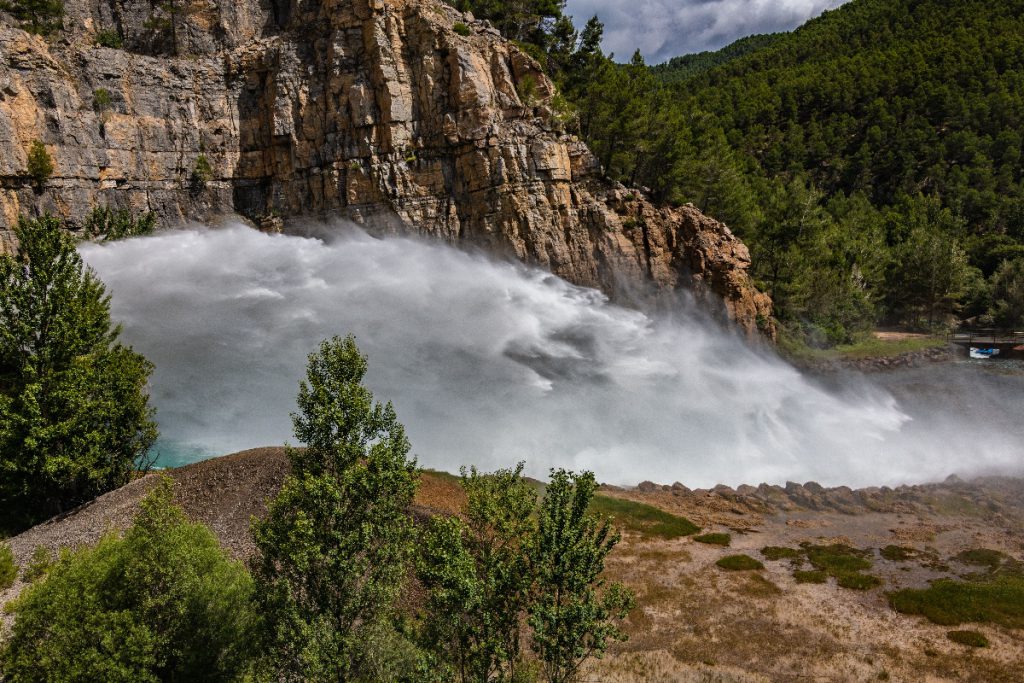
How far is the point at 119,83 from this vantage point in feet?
153

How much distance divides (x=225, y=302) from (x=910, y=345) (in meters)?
64.4

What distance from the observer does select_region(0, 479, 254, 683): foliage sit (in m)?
11.0

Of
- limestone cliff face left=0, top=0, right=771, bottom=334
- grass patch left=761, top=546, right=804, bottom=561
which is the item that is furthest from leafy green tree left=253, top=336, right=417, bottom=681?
limestone cliff face left=0, top=0, right=771, bottom=334

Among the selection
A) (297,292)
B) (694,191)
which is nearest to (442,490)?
(297,292)

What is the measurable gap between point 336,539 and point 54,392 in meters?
16.5

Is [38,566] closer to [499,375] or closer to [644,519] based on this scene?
[644,519]

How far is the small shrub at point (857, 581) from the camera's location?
21297 millimetres

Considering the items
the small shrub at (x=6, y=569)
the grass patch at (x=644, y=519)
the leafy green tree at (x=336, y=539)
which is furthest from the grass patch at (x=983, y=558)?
the small shrub at (x=6, y=569)

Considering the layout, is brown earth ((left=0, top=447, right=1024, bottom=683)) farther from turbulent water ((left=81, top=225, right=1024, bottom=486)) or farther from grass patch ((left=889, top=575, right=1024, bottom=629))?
turbulent water ((left=81, top=225, right=1024, bottom=486))

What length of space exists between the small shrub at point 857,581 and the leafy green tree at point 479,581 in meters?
16.3

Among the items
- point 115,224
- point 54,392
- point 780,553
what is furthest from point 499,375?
point 115,224

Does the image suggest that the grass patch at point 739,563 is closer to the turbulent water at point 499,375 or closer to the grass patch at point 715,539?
the grass patch at point 715,539

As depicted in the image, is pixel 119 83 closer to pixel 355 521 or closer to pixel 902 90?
pixel 355 521

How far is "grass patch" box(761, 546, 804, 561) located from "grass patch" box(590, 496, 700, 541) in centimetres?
336
